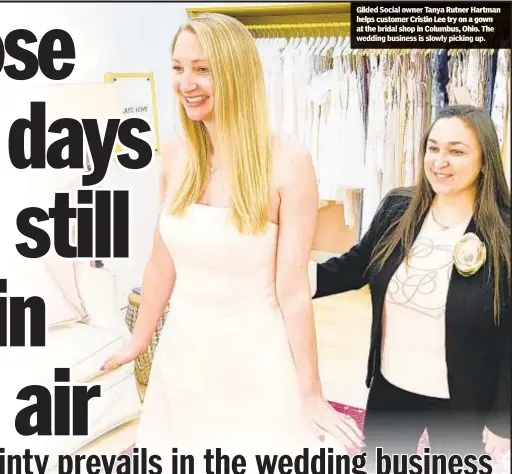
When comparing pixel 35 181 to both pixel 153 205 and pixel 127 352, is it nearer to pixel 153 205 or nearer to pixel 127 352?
pixel 153 205

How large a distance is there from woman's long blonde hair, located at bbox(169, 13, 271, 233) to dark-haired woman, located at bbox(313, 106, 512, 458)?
0.24 metres

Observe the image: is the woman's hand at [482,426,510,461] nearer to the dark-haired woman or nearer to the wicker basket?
the dark-haired woman

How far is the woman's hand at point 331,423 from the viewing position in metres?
1.65

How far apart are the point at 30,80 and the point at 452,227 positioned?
1.06 m

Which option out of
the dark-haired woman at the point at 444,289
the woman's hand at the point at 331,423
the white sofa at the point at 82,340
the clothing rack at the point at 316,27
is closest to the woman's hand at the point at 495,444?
the dark-haired woman at the point at 444,289

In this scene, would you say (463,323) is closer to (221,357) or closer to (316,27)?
(221,357)

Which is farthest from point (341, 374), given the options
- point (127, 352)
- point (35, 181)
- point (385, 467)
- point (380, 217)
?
point (35, 181)

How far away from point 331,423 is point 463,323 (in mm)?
403

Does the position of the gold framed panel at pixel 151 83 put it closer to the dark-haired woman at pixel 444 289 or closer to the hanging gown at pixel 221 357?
the hanging gown at pixel 221 357

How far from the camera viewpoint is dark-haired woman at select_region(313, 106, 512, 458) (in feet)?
5.16

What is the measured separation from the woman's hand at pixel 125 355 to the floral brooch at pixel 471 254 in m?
0.80

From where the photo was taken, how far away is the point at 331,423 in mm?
1669

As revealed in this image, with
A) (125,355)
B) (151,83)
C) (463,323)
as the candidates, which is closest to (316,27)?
(151,83)

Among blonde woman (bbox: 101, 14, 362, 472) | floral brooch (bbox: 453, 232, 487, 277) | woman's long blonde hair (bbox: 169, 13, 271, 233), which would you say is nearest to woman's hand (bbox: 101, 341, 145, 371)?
blonde woman (bbox: 101, 14, 362, 472)
